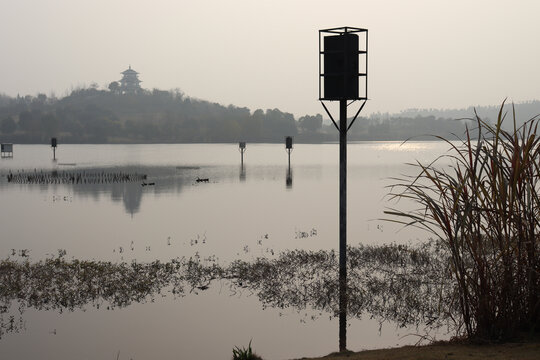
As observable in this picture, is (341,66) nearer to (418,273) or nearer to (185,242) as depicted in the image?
(418,273)

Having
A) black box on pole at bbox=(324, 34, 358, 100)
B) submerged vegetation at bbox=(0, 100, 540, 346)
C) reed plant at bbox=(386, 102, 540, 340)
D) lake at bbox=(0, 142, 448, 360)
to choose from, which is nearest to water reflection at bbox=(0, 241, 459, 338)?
submerged vegetation at bbox=(0, 100, 540, 346)

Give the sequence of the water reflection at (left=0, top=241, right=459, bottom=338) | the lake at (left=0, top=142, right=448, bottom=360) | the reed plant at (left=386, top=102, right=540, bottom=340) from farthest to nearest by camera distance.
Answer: the water reflection at (left=0, top=241, right=459, bottom=338) → the lake at (left=0, top=142, right=448, bottom=360) → the reed plant at (left=386, top=102, right=540, bottom=340)

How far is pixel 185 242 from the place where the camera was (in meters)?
20.3

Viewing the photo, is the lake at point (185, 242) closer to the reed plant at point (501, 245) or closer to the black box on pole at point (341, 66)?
the reed plant at point (501, 245)

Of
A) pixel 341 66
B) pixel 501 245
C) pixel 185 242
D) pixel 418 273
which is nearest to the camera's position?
pixel 501 245

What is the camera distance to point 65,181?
149 feet

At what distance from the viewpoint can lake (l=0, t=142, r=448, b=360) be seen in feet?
34.4

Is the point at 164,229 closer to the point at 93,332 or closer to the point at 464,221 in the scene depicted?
the point at 93,332

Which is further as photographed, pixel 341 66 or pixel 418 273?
pixel 418 273

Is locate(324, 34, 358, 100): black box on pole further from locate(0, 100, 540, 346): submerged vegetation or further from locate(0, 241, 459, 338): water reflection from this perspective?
locate(0, 241, 459, 338): water reflection

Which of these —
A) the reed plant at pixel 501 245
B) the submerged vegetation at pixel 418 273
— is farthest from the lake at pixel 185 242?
the reed plant at pixel 501 245

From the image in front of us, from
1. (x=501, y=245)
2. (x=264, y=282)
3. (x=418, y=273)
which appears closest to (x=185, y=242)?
(x=264, y=282)

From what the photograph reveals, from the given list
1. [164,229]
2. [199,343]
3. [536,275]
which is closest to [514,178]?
[536,275]

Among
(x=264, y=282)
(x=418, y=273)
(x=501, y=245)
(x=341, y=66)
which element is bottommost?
(x=264, y=282)
